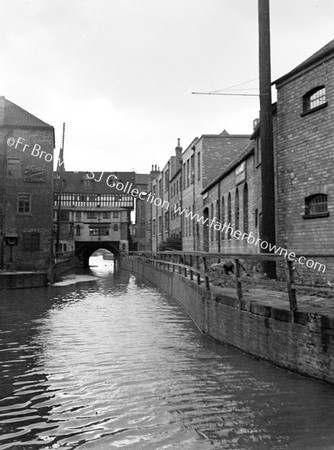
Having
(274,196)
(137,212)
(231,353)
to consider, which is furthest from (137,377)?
(137,212)

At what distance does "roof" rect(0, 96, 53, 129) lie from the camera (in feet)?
110

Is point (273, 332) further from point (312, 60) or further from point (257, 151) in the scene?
point (257, 151)

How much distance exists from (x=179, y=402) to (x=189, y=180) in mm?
30061

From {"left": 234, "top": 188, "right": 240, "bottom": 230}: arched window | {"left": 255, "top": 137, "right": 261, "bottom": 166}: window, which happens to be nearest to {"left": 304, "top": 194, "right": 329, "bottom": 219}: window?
{"left": 255, "top": 137, "right": 261, "bottom": 166}: window

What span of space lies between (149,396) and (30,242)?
2884 cm

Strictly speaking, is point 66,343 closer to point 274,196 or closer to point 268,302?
point 268,302

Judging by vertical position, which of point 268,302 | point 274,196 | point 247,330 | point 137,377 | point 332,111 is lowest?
point 137,377

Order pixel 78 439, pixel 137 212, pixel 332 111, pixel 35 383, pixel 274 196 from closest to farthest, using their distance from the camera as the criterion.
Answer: pixel 78 439
pixel 35 383
pixel 332 111
pixel 274 196
pixel 137 212

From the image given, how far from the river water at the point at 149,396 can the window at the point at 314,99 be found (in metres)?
6.91

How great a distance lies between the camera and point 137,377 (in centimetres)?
640

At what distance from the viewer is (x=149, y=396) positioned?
5.54m

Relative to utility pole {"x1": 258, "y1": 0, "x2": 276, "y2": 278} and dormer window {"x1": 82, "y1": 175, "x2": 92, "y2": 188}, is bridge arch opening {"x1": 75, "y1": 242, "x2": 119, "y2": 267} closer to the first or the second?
dormer window {"x1": 82, "y1": 175, "x2": 92, "y2": 188}

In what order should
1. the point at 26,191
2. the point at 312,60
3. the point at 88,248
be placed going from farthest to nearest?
the point at 88,248 → the point at 26,191 → the point at 312,60

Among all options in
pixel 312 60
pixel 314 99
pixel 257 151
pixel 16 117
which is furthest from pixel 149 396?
pixel 16 117
